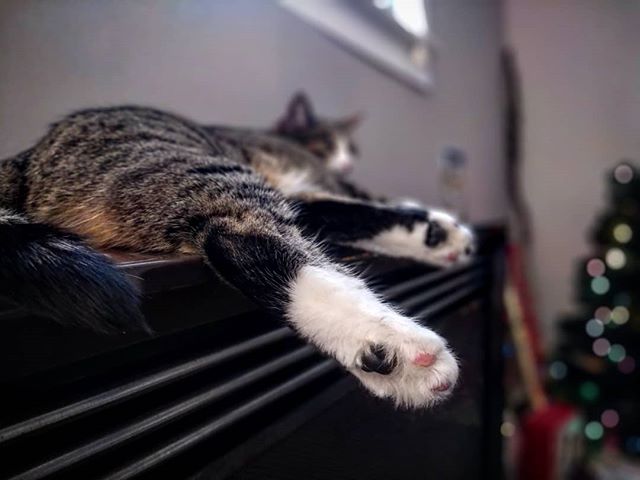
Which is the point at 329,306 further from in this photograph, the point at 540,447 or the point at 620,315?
the point at 620,315

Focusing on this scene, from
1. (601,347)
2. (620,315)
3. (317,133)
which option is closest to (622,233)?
(620,315)

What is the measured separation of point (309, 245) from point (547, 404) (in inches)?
78.7

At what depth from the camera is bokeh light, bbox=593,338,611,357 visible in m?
2.00

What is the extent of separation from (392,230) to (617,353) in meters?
1.80

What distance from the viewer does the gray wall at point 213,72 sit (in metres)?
0.72

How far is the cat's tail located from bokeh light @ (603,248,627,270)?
2.15 meters

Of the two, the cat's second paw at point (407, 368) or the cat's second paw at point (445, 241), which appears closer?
the cat's second paw at point (407, 368)

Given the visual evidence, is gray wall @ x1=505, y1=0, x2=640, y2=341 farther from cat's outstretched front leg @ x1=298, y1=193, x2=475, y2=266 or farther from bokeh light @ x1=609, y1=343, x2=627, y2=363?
cat's outstretched front leg @ x1=298, y1=193, x2=475, y2=266

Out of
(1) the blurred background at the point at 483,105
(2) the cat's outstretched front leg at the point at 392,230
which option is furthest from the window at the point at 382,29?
(2) the cat's outstretched front leg at the point at 392,230

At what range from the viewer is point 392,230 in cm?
69

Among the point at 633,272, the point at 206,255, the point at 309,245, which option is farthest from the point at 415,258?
Answer: the point at 633,272

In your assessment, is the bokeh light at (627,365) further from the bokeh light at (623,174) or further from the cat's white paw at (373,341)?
the cat's white paw at (373,341)

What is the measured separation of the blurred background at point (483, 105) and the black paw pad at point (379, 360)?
0.63 m

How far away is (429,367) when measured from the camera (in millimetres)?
397
